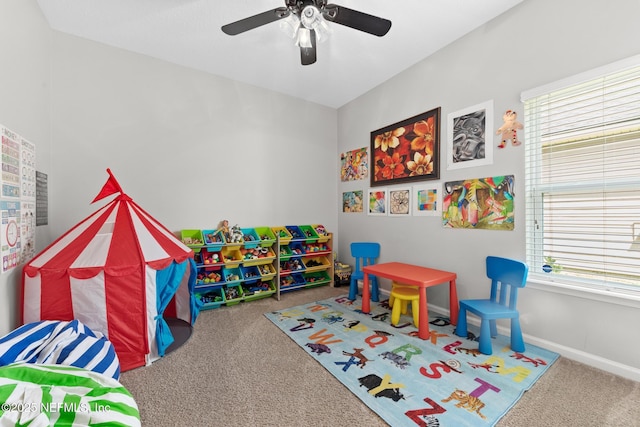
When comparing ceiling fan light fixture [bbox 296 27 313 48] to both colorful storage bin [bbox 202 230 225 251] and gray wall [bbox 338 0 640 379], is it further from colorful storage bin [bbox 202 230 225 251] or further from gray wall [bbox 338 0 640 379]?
colorful storage bin [bbox 202 230 225 251]

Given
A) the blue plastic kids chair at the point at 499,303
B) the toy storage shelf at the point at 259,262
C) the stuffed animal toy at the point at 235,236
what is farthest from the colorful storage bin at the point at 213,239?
the blue plastic kids chair at the point at 499,303

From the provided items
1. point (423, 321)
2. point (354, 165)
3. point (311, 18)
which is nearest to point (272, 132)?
point (354, 165)

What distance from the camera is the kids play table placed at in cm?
246

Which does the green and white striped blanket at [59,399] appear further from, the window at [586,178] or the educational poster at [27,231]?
the window at [586,178]

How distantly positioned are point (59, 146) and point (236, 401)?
3046 millimetres

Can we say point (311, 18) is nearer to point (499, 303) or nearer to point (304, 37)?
point (304, 37)

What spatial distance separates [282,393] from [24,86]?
2.99 metres

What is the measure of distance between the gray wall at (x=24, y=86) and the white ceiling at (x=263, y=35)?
1.26 feet

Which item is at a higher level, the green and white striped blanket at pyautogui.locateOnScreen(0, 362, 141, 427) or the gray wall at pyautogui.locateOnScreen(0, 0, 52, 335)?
the gray wall at pyautogui.locateOnScreen(0, 0, 52, 335)

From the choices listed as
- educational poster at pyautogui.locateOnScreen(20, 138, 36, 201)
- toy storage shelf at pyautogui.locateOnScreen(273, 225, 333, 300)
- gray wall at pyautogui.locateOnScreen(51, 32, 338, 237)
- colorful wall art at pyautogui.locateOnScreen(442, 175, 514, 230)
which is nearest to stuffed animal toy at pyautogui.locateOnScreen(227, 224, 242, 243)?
gray wall at pyautogui.locateOnScreen(51, 32, 338, 237)

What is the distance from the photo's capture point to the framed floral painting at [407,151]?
311 centimetres

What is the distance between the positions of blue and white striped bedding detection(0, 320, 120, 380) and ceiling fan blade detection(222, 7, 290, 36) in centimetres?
233

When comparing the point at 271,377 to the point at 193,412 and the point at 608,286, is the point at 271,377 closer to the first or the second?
the point at 193,412

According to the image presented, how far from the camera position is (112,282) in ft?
6.45
